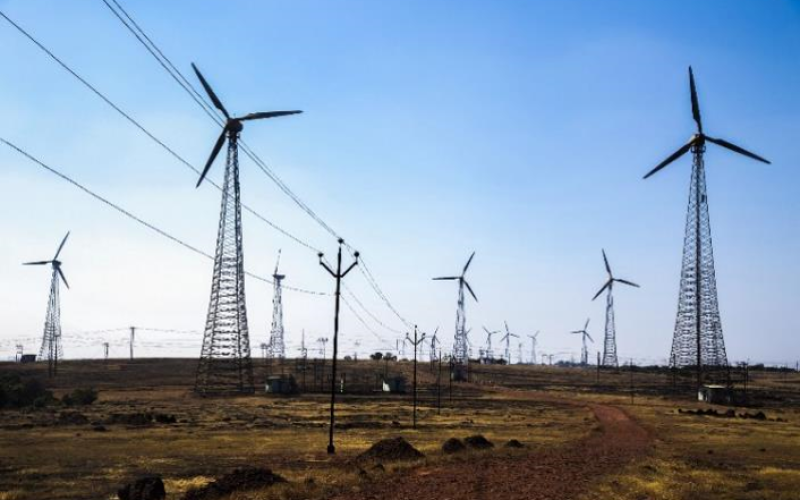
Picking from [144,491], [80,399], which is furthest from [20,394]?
[144,491]

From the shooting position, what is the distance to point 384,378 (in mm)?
127125

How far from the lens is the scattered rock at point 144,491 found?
27000 millimetres

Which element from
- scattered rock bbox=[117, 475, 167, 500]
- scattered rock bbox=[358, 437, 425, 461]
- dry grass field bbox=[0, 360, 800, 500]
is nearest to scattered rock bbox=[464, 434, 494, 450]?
dry grass field bbox=[0, 360, 800, 500]

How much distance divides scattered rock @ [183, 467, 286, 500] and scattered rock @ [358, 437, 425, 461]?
8.31 m

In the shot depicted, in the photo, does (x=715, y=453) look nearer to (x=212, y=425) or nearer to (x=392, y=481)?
(x=392, y=481)

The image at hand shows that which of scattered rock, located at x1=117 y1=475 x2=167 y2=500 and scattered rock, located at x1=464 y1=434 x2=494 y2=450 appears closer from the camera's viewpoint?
scattered rock, located at x1=117 y1=475 x2=167 y2=500

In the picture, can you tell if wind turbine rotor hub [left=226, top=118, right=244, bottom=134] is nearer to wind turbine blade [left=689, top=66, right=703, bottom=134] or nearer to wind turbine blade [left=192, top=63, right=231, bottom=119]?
wind turbine blade [left=192, top=63, right=231, bottom=119]

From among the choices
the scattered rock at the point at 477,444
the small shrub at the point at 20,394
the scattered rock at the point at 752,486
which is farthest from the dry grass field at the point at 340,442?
the small shrub at the point at 20,394

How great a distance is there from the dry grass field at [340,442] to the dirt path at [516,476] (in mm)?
843

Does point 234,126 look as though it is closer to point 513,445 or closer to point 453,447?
point 453,447

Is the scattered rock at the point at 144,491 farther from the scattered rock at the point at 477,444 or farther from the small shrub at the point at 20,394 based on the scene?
the small shrub at the point at 20,394

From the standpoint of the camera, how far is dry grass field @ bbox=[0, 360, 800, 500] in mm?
31844

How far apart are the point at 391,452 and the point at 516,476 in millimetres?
7813

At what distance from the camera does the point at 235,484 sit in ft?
92.2
